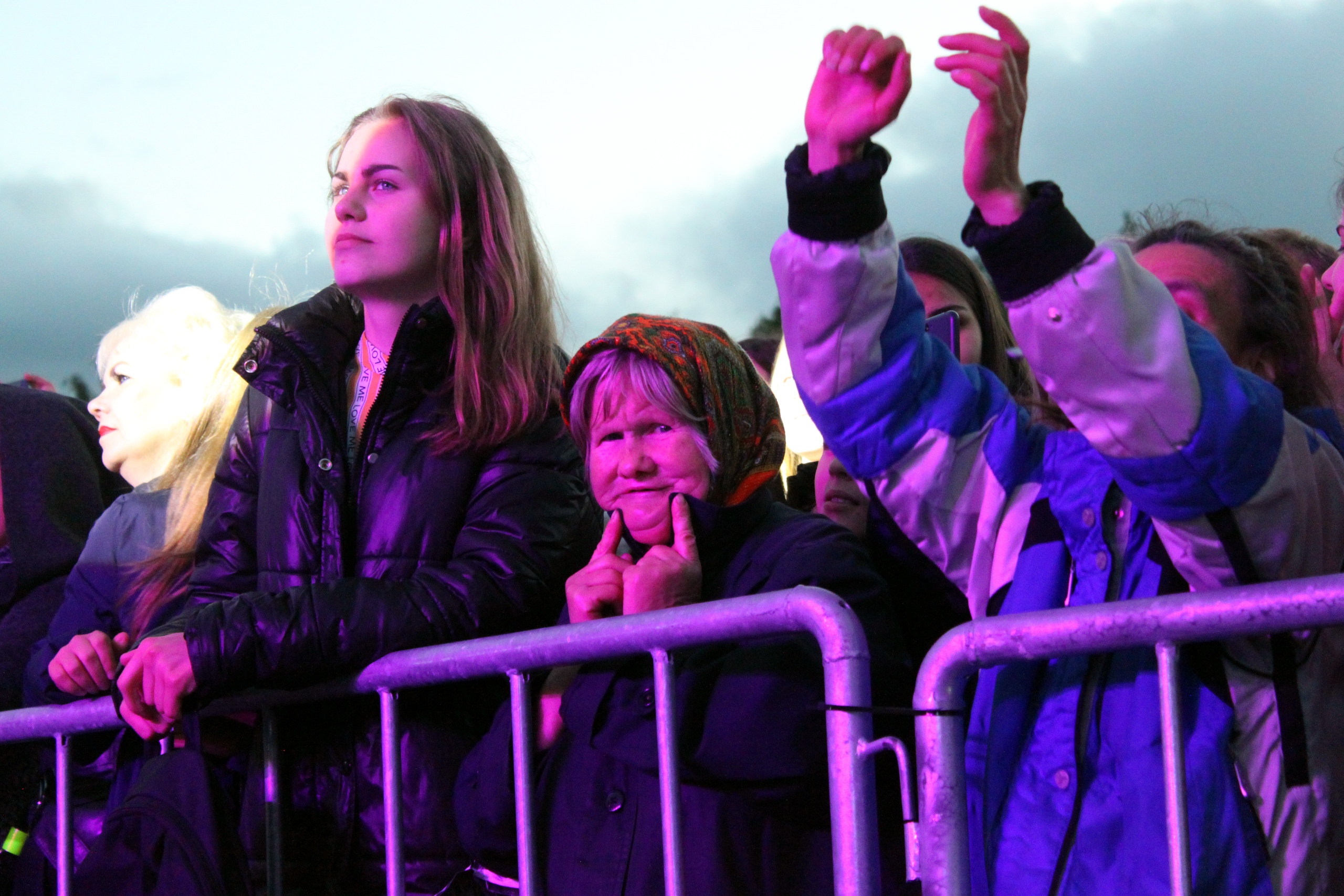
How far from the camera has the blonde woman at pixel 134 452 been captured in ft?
10.3

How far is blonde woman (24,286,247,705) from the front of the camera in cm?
315

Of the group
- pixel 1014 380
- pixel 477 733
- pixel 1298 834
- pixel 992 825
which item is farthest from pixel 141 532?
pixel 1298 834

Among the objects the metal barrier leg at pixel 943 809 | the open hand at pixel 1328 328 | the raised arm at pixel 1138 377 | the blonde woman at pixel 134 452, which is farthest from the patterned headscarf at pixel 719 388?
the blonde woman at pixel 134 452

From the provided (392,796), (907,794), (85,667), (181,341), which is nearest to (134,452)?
(181,341)

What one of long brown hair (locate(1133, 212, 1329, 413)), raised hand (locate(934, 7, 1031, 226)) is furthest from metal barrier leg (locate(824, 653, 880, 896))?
long brown hair (locate(1133, 212, 1329, 413))

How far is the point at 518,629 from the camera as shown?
272cm

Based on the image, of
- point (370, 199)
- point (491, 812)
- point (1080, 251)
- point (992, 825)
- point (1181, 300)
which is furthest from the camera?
point (370, 199)

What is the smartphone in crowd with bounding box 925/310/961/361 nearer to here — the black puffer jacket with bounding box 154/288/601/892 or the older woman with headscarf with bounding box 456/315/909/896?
the older woman with headscarf with bounding box 456/315/909/896

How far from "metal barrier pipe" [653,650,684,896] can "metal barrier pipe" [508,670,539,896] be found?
0.24 meters

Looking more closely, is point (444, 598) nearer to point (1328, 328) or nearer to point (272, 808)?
point (272, 808)

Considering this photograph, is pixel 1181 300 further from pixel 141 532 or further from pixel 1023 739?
pixel 141 532

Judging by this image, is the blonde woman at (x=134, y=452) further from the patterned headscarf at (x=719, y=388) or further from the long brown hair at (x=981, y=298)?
the long brown hair at (x=981, y=298)

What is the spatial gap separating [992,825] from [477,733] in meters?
1.16

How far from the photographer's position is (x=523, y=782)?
87.1 inches
